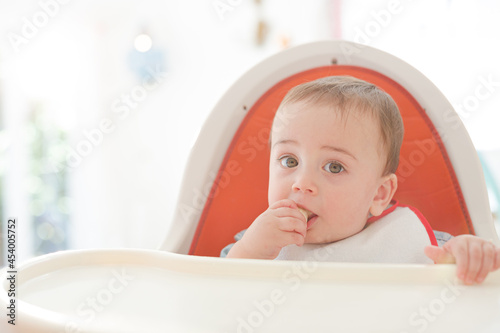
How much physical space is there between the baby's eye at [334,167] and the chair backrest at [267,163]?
211mm

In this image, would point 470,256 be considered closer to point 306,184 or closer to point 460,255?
point 460,255

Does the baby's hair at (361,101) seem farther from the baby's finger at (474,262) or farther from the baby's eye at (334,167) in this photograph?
the baby's finger at (474,262)

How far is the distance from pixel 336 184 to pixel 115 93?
2.15m

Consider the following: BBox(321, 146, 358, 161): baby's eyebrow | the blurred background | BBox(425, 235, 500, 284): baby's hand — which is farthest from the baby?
the blurred background

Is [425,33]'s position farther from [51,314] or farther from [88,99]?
[51,314]

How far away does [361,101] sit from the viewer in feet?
2.54

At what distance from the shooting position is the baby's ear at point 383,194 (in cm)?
81

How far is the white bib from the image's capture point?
76 centimetres

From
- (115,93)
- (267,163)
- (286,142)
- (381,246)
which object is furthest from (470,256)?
(115,93)

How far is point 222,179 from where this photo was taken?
3.16ft

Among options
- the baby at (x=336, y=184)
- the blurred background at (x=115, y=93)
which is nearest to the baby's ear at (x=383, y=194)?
the baby at (x=336, y=184)

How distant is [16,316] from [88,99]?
229 cm

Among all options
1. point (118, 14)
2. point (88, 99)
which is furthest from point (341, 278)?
point (118, 14)

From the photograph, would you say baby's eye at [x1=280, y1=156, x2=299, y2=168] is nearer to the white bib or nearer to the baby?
the baby
